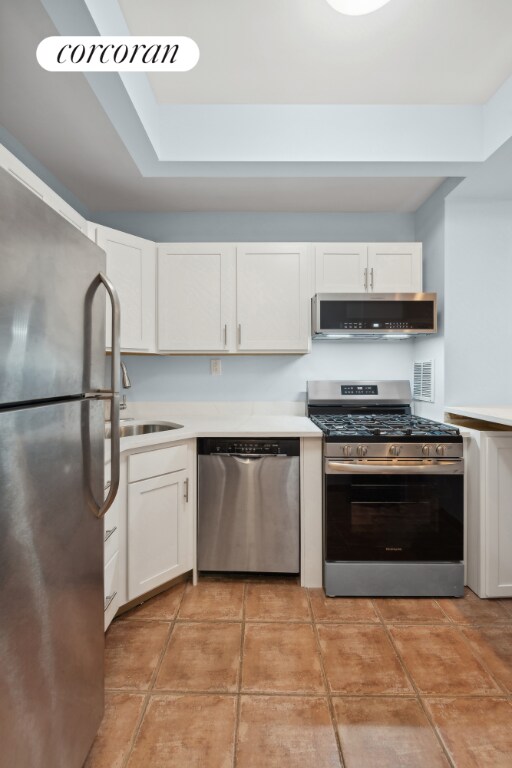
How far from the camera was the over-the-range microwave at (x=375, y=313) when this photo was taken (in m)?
2.65

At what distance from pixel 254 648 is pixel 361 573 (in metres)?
0.72

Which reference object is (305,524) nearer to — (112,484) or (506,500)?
(506,500)

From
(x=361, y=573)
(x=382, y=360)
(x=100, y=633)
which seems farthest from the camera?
(x=382, y=360)

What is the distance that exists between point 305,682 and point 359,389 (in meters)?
1.82

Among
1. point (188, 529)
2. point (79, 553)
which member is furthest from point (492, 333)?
point (79, 553)

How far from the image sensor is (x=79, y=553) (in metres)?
1.13

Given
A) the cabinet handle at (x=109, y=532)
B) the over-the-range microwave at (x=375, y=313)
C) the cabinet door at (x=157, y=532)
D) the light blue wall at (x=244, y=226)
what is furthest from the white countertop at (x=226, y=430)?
the light blue wall at (x=244, y=226)

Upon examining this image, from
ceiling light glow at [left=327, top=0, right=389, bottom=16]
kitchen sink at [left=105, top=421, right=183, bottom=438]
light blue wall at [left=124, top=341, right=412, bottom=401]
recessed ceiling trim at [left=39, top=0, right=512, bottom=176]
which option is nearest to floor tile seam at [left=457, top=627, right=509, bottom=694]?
light blue wall at [left=124, top=341, right=412, bottom=401]

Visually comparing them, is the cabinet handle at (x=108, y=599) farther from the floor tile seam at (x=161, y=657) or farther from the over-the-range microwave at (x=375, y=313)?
the over-the-range microwave at (x=375, y=313)

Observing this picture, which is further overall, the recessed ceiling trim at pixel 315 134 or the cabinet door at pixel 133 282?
the cabinet door at pixel 133 282

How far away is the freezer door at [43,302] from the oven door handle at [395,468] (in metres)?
1.46

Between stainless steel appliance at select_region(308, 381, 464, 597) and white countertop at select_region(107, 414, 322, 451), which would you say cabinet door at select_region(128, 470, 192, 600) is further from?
stainless steel appliance at select_region(308, 381, 464, 597)

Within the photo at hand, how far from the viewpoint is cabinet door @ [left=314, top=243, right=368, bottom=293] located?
2.78 m

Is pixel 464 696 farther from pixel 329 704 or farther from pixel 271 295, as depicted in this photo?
pixel 271 295
